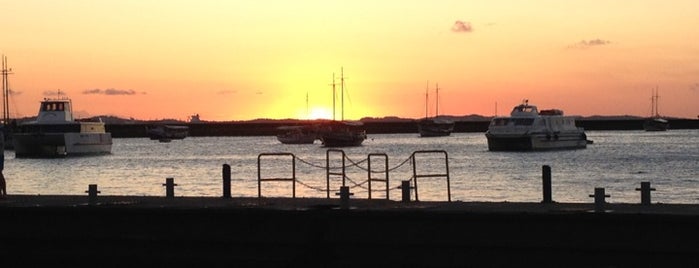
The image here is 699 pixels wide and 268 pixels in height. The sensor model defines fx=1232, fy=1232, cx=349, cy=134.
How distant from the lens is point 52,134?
116875 millimetres

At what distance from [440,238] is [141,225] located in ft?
18.3

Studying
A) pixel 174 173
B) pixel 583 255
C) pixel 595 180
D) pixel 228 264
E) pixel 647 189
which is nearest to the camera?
pixel 583 255

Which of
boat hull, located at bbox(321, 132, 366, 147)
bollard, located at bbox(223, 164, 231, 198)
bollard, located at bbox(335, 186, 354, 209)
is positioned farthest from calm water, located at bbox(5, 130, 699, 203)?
boat hull, located at bbox(321, 132, 366, 147)

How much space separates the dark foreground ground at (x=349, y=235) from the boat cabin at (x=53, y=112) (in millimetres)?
94560

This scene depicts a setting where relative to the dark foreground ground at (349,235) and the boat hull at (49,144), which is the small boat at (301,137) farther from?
the dark foreground ground at (349,235)

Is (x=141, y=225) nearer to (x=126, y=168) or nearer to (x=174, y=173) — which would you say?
(x=174, y=173)

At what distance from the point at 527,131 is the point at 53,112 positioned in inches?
1750

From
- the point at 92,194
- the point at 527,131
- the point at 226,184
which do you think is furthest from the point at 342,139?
the point at 92,194

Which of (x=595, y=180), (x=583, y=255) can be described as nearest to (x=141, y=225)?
→ (x=583, y=255)

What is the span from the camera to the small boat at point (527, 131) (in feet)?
374

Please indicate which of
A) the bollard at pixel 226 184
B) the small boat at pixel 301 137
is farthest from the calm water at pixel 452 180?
the small boat at pixel 301 137

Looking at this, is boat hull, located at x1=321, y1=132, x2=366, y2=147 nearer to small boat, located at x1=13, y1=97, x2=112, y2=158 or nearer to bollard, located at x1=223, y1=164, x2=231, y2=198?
small boat, located at x1=13, y1=97, x2=112, y2=158

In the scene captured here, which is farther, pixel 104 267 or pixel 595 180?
pixel 595 180

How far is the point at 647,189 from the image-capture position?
2384 cm
